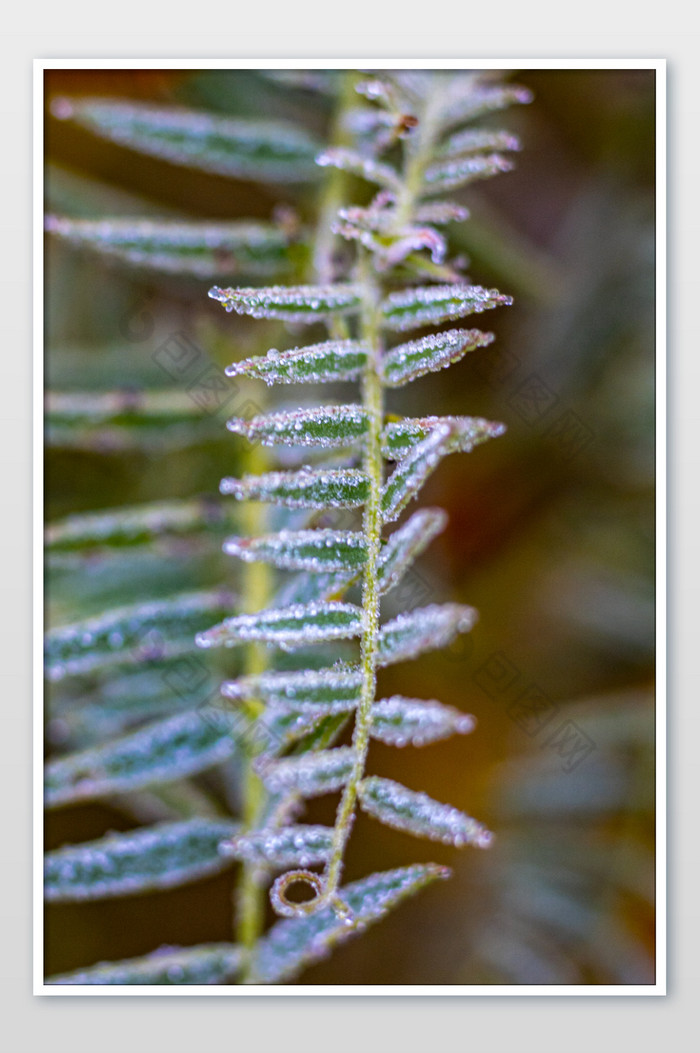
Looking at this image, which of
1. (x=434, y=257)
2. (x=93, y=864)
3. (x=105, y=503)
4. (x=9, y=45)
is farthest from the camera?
(x=105, y=503)

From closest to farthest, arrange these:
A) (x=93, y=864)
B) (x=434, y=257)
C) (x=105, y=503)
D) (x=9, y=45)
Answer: (x=434, y=257) < (x=93, y=864) < (x=9, y=45) < (x=105, y=503)

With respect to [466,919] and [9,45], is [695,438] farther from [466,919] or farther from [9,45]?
[9,45]

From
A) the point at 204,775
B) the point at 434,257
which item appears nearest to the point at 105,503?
the point at 204,775

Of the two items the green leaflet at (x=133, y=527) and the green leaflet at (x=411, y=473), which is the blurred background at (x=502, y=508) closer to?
the green leaflet at (x=133, y=527)

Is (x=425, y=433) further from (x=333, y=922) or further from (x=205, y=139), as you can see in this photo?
(x=205, y=139)

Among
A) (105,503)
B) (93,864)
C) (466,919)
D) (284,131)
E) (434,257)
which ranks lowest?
(466,919)

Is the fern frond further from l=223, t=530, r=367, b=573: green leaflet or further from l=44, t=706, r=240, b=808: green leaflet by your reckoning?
l=44, t=706, r=240, b=808: green leaflet

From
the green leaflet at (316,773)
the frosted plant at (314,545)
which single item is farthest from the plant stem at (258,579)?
the green leaflet at (316,773)
